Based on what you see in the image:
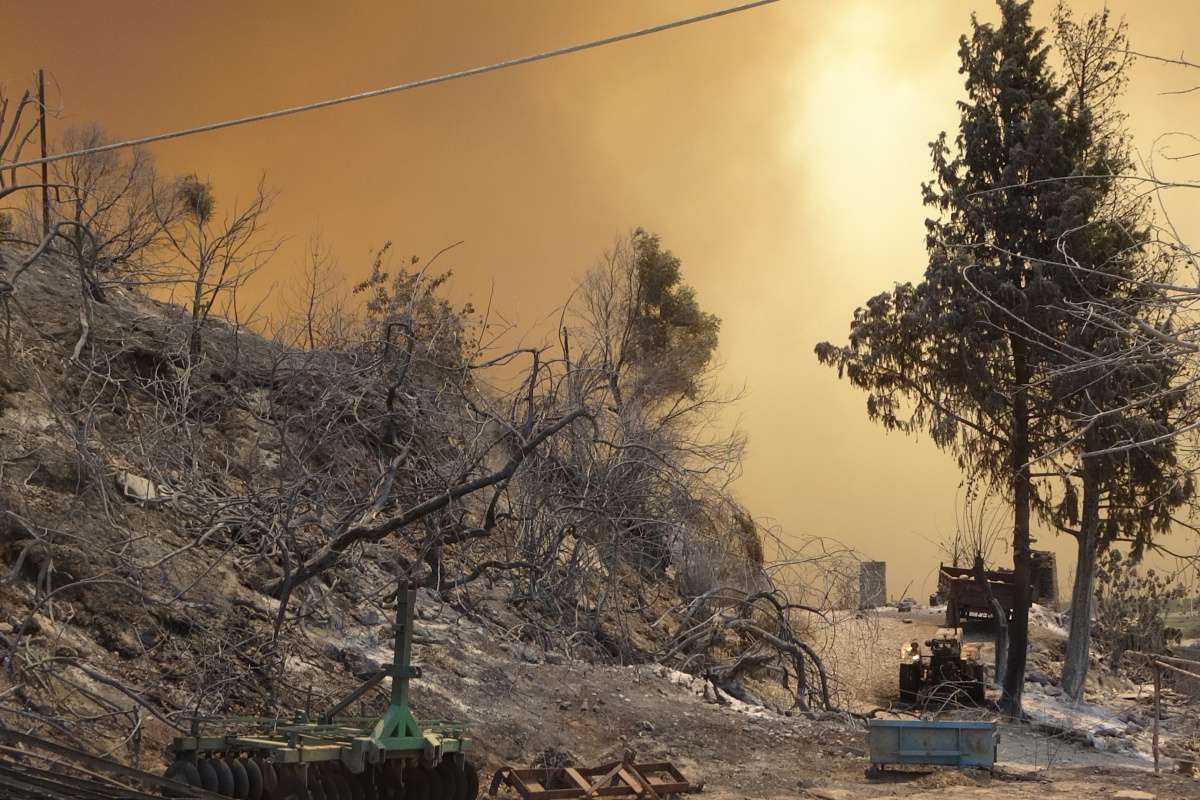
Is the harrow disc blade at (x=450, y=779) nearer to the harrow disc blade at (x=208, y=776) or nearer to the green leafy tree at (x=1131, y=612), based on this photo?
the harrow disc blade at (x=208, y=776)

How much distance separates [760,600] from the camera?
834 inches

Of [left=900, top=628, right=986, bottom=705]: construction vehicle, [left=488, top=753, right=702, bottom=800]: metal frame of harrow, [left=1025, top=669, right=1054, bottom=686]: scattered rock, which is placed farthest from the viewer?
[left=1025, top=669, right=1054, bottom=686]: scattered rock

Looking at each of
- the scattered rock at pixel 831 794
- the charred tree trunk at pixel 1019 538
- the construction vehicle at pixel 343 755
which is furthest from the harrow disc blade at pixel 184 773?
the charred tree trunk at pixel 1019 538

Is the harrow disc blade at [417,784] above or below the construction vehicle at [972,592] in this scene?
below

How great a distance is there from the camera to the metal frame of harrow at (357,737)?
9.45 metres

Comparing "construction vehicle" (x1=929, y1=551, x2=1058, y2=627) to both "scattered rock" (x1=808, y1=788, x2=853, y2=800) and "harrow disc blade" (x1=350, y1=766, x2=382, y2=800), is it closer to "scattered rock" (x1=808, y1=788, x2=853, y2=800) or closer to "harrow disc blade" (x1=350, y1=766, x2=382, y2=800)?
"scattered rock" (x1=808, y1=788, x2=853, y2=800)

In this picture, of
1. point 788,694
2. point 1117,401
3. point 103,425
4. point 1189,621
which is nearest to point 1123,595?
point 1189,621

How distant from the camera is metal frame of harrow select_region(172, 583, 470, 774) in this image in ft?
31.0

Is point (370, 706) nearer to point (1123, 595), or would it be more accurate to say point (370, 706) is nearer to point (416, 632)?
point (416, 632)

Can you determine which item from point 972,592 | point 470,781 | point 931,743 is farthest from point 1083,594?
point 470,781

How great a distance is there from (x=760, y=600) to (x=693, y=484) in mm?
9436

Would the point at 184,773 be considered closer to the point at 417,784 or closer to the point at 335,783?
the point at 335,783

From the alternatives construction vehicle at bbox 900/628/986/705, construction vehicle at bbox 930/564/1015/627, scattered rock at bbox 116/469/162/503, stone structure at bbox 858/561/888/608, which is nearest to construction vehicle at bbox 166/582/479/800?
scattered rock at bbox 116/469/162/503

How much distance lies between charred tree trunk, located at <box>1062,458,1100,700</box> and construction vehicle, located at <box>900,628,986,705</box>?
364 cm
